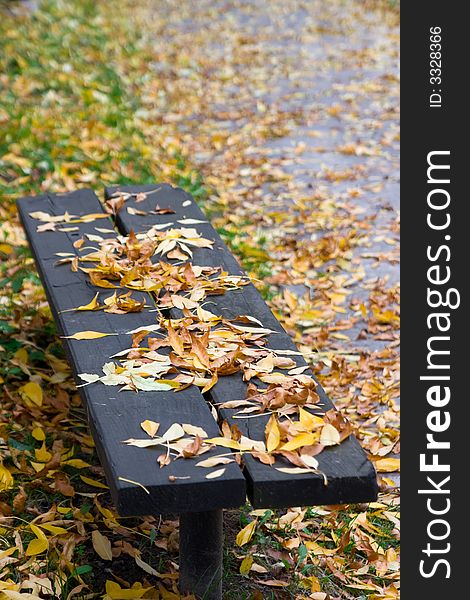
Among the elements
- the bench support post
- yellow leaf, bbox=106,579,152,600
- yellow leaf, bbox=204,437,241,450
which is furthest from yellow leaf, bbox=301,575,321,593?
yellow leaf, bbox=204,437,241,450

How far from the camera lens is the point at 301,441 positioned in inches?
90.0

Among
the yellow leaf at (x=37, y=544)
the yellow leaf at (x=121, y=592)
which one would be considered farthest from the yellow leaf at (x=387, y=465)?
the yellow leaf at (x=37, y=544)

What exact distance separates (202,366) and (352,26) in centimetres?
778

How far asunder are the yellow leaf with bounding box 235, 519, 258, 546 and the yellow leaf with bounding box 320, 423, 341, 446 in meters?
0.65

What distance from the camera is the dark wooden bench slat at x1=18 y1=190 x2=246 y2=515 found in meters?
2.12

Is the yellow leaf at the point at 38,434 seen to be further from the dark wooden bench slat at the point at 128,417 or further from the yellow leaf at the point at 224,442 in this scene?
the yellow leaf at the point at 224,442

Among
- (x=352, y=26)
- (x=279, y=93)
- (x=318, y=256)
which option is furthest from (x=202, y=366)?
(x=352, y=26)

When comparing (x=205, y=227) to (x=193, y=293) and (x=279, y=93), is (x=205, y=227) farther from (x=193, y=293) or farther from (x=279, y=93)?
(x=279, y=93)

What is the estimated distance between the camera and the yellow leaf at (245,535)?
2846 mm

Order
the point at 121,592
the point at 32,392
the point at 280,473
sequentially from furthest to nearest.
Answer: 1. the point at 32,392
2. the point at 121,592
3. the point at 280,473

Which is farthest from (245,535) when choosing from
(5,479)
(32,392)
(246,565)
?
(32,392)

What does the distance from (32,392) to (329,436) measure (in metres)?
1.50

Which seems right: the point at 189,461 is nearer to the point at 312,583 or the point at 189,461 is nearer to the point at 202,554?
the point at 202,554

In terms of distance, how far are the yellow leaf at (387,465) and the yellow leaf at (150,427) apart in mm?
1154
